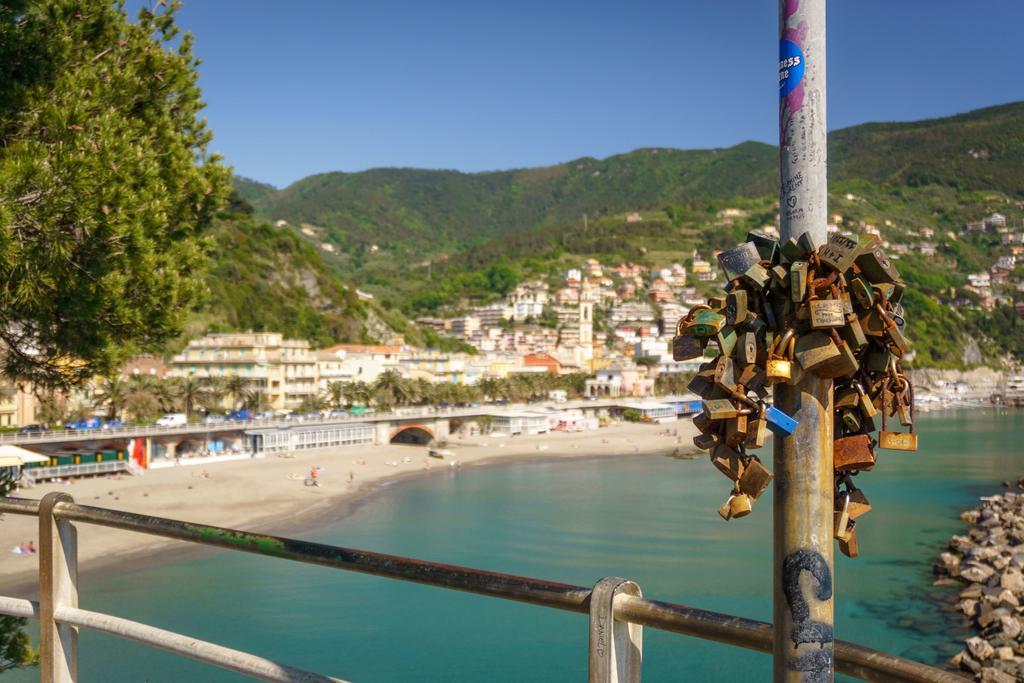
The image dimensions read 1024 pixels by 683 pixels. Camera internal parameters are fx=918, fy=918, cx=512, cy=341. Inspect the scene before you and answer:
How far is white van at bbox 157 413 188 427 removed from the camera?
1714 inches

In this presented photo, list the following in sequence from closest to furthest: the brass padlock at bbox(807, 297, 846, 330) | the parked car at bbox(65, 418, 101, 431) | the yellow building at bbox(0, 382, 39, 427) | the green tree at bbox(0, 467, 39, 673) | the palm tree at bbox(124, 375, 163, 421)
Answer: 1. the brass padlock at bbox(807, 297, 846, 330)
2. the green tree at bbox(0, 467, 39, 673)
3. the yellow building at bbox(0, 382, 39, 427)
4. the parked car at bbox(65, 418, 101, 431)
5. the palm tree at bbox(124, 375, 163, 421)

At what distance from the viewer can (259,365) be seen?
55906 mm

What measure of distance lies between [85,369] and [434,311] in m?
136

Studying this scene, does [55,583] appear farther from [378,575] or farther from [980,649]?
[980,649]

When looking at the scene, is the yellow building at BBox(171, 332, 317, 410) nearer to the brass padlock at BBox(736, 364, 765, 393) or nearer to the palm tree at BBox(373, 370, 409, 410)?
the palm tree at BBox(373, 370, 409, 410)

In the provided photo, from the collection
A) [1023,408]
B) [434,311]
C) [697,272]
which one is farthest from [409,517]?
[697,272]

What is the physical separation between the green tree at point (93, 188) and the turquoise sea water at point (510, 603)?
1022 centimetres

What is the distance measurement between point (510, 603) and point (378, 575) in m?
21.4

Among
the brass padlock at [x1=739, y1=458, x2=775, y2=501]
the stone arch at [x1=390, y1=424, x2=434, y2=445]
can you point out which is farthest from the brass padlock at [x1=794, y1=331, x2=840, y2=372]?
the stone arch at [x1=390, y1=424, x2=434, y2=445]

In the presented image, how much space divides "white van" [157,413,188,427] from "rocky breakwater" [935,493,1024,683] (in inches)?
1325

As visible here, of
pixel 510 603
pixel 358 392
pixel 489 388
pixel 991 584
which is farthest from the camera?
pixel 489 388

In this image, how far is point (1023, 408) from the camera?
330 feet

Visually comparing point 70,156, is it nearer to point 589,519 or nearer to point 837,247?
point 837,247

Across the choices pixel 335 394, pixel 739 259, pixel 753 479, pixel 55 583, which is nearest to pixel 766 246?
pixel 739 259
